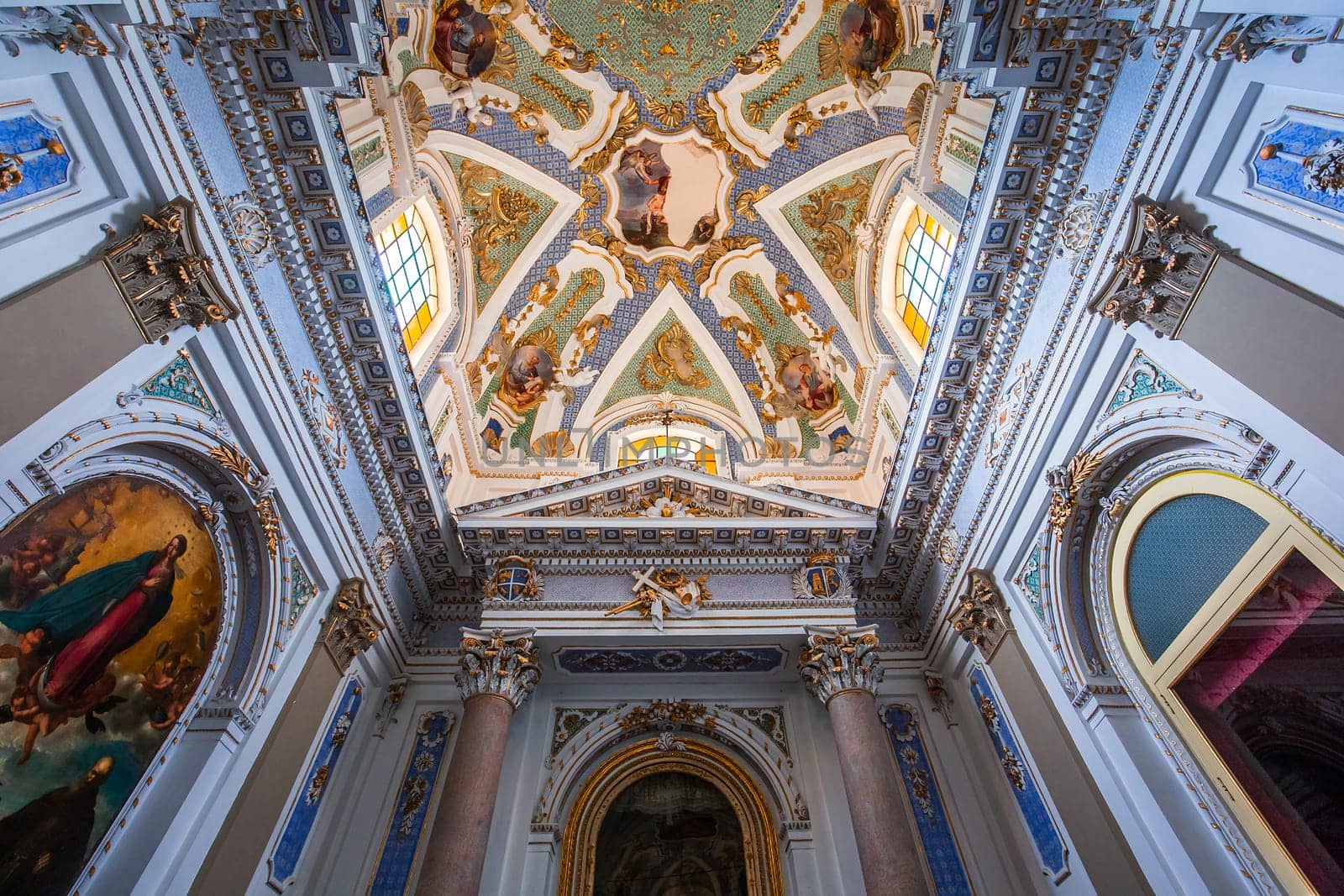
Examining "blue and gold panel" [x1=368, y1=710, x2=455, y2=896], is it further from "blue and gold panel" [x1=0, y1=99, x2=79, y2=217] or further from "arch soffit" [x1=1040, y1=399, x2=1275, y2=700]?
"arch soffit" [x1=1040, y1=399, x2=1275, y2=700]

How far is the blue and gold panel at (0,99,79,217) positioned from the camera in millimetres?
4160

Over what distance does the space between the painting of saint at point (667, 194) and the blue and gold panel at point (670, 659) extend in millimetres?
8163

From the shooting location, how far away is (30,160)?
432 centimetres

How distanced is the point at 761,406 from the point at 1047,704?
784 cm

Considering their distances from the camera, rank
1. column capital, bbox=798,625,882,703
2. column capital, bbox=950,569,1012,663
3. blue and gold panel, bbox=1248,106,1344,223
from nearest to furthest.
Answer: blue and gold panel, bbox=1248,106,1344,223, column capital, bbox=950,569,1012,663, column capital, bbox=798,625,882,703

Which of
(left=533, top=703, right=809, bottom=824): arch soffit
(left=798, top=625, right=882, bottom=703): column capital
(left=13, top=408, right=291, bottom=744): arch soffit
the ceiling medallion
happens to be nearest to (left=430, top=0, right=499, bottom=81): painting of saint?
the ceiling medallion

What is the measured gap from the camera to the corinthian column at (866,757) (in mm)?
6727

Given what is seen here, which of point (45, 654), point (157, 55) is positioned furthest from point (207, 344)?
point (45, 654)

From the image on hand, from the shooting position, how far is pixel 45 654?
484cm

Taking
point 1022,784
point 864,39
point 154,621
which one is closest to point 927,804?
point 1022,784

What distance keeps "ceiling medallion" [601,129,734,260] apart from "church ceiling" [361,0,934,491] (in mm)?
35

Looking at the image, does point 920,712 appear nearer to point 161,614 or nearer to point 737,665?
point 737,665

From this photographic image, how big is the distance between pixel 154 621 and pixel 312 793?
2.90 meters

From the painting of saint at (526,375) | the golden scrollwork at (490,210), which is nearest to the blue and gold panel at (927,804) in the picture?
the painting of saint at (526,375)
